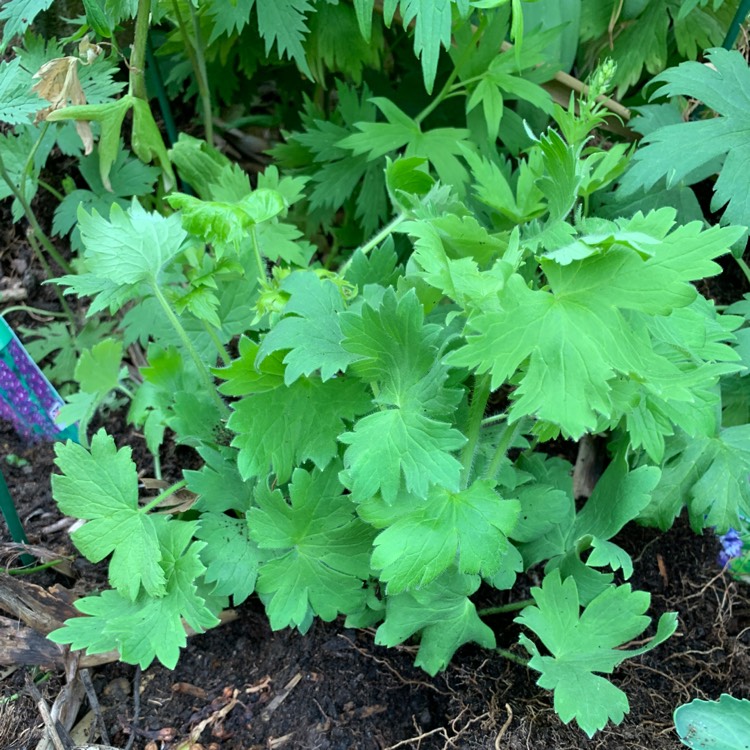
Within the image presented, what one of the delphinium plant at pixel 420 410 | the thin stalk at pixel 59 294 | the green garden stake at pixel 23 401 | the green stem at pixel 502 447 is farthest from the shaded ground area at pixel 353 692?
the thin stalk at pixel 59 294

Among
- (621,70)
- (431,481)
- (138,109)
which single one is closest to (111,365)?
(138,109)

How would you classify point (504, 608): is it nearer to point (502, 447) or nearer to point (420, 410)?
point (502, 447)

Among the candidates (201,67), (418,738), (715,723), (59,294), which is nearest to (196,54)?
(201,67)

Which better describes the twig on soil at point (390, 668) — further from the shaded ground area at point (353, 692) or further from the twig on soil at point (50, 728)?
the twig on soil at point (50, 728)

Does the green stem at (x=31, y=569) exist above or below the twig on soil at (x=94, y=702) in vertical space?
above

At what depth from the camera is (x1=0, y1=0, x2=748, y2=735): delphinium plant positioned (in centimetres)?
86

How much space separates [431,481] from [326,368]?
0.21m

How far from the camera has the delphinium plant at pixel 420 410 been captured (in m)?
0.86

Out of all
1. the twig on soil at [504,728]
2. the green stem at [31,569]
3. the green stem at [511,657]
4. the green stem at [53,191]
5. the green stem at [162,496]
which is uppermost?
the green stem at [53,191]

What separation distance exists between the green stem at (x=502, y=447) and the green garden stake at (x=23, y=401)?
82cm

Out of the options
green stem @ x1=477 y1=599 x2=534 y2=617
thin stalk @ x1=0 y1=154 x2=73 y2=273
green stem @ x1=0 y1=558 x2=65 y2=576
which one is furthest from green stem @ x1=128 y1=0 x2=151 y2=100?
green stem @ x1=477 y1=599 x2=534 y2=617

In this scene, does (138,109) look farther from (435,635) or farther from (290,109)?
(435,635)

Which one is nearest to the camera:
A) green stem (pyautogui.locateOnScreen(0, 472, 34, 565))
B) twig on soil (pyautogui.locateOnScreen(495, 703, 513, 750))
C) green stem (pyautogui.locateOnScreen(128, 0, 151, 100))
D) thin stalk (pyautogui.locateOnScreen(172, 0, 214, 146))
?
twig on soil (pyautogui.locateOnScreen(495, 703, 513, 750))

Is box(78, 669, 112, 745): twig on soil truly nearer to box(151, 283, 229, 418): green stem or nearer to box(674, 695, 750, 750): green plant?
box(151, 283, 229, 418): green stem
